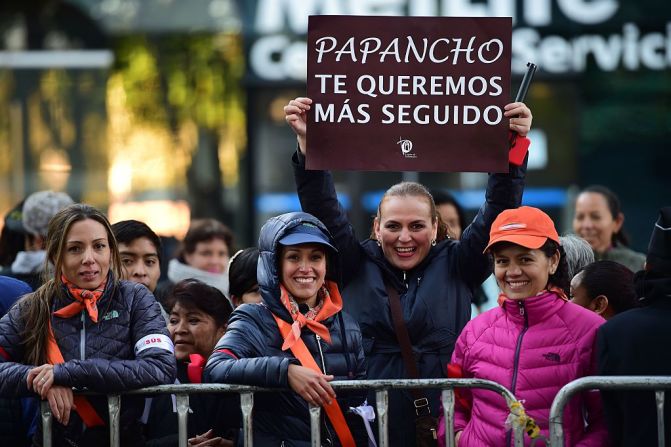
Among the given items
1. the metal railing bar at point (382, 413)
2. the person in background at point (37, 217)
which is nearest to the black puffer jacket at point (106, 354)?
the metal railing bar at point (382, 413)

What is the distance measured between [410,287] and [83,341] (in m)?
1.52

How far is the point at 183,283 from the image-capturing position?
611 cm

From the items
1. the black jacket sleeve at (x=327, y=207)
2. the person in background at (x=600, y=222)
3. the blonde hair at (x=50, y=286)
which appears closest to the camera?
the blonde hair at (x=50, y=286)

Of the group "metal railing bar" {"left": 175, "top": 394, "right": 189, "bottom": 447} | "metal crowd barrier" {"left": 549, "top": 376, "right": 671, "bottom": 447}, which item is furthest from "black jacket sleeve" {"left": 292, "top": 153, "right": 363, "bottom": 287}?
"metal crowd barrier" {"left": 549, "top": 376, "right": 671, "bottom": 447}

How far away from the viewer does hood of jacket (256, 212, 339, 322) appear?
16.6ft

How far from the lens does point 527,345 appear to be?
488cm

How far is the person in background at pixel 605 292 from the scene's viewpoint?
5727mm

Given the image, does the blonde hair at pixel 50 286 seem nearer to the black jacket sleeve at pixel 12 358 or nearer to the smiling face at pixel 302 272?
the black jacket sleeve at pixel 12 358

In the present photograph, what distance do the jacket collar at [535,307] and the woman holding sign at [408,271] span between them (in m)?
0.56

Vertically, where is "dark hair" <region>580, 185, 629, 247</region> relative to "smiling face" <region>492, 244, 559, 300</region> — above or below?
above

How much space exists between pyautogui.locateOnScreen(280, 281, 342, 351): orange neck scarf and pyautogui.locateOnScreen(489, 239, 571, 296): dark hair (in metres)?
0.72

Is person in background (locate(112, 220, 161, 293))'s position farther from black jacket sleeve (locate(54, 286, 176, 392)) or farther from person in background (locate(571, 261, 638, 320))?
person in background (locate(571, 261, 638, 320))

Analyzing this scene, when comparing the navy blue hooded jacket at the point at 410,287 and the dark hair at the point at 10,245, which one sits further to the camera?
the dark hair at the point at 10,245

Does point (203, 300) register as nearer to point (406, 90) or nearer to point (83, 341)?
point (83, 341)
